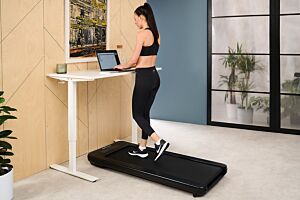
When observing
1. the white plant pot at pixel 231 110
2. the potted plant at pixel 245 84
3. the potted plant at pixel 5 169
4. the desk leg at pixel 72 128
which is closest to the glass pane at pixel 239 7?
the potted plant at pixel 245 84

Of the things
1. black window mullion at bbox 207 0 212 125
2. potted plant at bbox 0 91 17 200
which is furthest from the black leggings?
black window mullion at bbox 207 0 212 125

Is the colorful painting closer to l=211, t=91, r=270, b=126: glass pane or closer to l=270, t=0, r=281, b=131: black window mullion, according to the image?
l=211, t=91, r=270, b=126: glass pane

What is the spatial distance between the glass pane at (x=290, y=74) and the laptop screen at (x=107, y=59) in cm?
233

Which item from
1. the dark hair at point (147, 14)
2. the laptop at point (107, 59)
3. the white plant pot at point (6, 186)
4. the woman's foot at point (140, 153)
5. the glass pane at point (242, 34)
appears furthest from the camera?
the glass pane at point (242, 34)

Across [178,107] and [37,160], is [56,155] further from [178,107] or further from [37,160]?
[178,107]

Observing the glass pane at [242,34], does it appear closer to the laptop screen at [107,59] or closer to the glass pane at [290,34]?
the glass pane at [290,34]

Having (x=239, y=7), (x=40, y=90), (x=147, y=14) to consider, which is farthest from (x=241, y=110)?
(x=40, y=90)

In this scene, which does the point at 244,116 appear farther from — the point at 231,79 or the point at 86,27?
the point at 86,27

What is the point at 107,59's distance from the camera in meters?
3.95

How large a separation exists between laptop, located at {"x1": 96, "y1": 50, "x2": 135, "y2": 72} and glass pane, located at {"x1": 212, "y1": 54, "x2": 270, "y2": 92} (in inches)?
74.6

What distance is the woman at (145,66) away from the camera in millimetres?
3514

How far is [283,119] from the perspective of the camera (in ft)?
16.4

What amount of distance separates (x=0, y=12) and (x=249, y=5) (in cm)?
338

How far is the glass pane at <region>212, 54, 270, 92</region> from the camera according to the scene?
16.6ft
